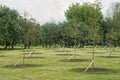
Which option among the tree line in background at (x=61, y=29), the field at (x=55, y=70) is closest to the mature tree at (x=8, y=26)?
the tree line in background at (x=61, y=29)

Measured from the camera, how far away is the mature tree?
284 feet

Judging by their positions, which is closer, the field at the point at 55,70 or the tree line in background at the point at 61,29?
the field at the point at 55,70

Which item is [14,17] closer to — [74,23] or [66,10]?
[74,23]

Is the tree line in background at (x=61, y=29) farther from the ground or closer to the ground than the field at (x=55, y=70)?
farther from the ground

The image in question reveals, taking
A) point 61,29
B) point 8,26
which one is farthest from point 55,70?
point 61,29

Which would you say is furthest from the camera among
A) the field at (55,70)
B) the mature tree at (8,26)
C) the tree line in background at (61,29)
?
the mature tree at (8,26)

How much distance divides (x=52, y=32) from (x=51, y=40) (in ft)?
10.5

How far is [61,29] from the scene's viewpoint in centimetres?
12012

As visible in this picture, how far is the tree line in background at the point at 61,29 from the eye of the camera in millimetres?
32191

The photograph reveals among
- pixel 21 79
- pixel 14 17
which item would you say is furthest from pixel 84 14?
pixel 21 79

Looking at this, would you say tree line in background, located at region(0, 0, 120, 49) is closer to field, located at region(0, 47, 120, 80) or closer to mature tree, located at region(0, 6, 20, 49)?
mature tree, located at region(0, 6, 20, 49)

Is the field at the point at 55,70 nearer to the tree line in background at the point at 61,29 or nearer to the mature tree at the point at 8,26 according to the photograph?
the tree line in background at the point at 61,29

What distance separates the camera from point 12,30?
3504 inches

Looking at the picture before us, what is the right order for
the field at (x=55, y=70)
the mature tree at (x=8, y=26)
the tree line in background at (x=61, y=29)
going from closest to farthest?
the field at (x=55, y=70)
the tree line in background at (x=61, y=29)
the mature tree at (x=8, y=26)
